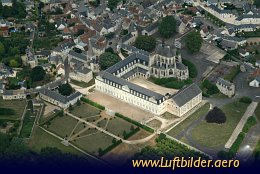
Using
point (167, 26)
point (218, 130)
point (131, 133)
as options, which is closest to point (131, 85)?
point (131, 133)

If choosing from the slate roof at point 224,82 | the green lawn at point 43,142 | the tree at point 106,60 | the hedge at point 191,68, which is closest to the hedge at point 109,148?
the green lawn at point 43,142

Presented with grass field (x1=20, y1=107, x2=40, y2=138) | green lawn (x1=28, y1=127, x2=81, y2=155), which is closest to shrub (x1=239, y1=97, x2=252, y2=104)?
green lawn (x1=28, y1=127, x2=81, y2=155)

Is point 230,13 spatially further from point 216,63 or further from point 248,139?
point 248,139

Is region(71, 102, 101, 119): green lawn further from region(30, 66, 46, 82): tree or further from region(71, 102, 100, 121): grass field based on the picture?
region(30, 66, 46, 82): tree

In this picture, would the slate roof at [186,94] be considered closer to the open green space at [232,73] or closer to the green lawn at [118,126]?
the green lawn at [118,126]

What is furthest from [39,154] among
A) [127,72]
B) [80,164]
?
[127,72]

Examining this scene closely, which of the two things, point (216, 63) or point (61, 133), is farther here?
point (216, 63)
